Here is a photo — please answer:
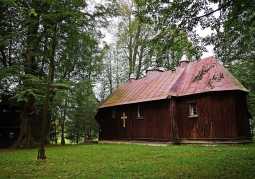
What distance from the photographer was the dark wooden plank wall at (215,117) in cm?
1276

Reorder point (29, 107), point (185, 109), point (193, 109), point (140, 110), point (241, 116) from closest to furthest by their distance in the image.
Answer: point (241, 116) < point (193, 109) < point (185, 109) < point (29, 107) < point (140, 110)

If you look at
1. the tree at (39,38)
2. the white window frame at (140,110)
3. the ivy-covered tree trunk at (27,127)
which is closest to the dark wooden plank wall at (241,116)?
the white window frame at (140,110)

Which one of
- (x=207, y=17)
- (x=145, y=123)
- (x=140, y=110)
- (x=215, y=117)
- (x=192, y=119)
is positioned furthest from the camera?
(x=140, y=110)

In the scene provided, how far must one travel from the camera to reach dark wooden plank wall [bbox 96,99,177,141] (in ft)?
48.4

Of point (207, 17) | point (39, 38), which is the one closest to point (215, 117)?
point (207, 17)

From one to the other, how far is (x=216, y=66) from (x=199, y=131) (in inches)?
172

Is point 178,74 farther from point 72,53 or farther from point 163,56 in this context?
point 163,56

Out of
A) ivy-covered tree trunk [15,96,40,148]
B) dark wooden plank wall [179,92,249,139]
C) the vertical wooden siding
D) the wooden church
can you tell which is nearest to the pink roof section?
the wooden church

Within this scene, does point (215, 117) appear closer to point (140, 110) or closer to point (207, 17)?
point (140, 110)

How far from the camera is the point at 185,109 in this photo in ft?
47.3

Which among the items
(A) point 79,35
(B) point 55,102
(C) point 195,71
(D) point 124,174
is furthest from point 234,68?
(D) point 124,174

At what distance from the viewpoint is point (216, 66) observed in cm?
1479

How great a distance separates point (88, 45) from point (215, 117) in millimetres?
10196

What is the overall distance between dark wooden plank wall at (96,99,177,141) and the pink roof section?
57cm
